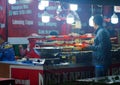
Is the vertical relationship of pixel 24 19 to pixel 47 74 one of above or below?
above

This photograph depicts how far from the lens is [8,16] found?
47.3 ft

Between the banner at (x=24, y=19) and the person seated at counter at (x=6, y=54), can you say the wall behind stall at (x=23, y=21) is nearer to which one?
the banner at (x=24, y=19)

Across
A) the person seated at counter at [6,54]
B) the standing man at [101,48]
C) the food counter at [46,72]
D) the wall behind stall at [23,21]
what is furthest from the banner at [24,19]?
the standing man at [101,48]

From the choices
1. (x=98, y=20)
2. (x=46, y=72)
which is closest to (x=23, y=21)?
(x=46, y=72)

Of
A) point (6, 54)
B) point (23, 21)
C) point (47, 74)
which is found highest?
point (23, 21)

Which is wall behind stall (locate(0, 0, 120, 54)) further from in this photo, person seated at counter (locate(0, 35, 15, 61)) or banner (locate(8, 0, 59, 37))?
person seated at counter (locate(0, 35, 15, 61))

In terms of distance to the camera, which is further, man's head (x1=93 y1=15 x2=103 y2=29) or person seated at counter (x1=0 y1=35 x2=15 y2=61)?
person seated at counter (x1=0 y1=35 x2=15 y2=61)

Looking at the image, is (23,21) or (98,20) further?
(23,21)

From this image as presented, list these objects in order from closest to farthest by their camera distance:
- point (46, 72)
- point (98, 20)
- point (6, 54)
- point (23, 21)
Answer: point (98, 20)
point (46, 72)
point (6, 54)
point (23, 21)

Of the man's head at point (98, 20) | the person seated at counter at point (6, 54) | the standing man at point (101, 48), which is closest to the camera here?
the man's head at point (98, 20)

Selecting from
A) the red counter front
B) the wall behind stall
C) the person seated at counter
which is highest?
the wall behind stall

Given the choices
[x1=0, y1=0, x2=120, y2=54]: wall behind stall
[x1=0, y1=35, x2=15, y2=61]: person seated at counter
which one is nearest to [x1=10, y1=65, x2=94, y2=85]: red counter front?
[x1=0, y1=35, x2=15, y2=61]: person seated at counter

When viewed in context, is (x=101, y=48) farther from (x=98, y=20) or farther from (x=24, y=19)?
(x=24, y=19)

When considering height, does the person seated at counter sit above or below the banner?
below
